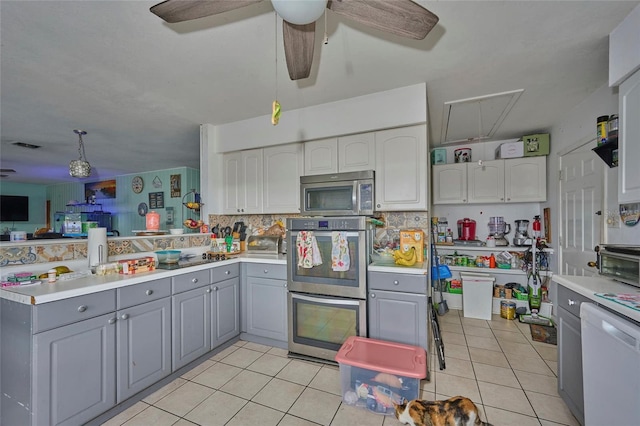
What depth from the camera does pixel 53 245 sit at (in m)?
1.86

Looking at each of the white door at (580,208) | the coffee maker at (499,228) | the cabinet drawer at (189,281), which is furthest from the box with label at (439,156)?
the cabinet drawer at (189,281)

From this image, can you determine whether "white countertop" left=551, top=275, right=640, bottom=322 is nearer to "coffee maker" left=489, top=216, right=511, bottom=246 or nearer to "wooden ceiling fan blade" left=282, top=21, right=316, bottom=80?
"wooden ceiling fan blade" left=282, top=21, right=316, bottom=80

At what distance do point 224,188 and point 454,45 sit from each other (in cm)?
273

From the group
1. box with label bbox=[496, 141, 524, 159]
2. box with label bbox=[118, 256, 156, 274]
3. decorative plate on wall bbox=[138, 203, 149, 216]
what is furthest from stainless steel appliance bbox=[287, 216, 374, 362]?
decorative plate on wall bbox=[138, 203, 149, 216]

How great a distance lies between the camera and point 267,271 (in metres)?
2.53

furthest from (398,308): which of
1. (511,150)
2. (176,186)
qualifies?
(176,186)

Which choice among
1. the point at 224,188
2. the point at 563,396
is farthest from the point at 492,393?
the point at 224,188

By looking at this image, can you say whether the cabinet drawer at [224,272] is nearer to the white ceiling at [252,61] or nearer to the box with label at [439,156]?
the white ceiling at [252,61]

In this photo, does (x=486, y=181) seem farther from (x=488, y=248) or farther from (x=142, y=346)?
(x=142, y=346)

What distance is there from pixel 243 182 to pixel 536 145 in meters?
3.68

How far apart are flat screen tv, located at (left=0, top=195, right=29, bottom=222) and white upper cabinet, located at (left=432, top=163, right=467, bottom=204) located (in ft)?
32.7

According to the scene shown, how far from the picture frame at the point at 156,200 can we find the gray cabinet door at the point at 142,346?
15.6 feet

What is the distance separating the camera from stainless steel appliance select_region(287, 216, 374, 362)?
2.11 m

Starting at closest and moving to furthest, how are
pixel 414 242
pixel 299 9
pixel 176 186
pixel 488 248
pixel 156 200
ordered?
1. pixel 299 9
2. pixel 414 242
3. pixel 488 248
4. pixel 176 186
5. pixel 156 200
